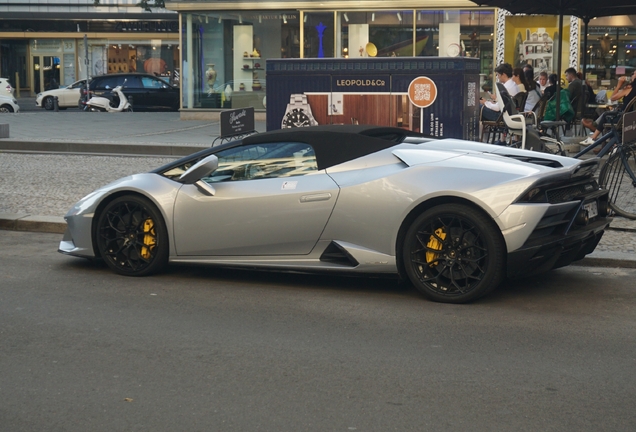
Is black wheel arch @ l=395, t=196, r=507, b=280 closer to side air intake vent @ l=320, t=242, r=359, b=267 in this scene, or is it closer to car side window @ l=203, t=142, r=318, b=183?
Answer: side air intake vent @ l=320, t=242, r=359, b=267

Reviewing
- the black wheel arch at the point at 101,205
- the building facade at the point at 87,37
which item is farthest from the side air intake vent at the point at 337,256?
the building facade at the point at 87,37

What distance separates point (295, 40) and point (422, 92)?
12.4 meters

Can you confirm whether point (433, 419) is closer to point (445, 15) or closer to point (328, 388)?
point (328, 388)

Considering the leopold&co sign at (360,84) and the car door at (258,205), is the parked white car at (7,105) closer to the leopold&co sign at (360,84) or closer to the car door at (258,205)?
the leopold&co sign at (360,84)

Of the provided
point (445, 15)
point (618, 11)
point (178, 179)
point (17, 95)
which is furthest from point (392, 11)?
point (17, 95)

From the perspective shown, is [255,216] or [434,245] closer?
[434,245]

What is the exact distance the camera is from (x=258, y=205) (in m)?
6.76

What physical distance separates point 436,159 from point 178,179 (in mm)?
2029

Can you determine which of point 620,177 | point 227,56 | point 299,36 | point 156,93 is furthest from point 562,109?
point 156,93

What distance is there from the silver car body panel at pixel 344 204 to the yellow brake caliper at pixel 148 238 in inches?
7.1

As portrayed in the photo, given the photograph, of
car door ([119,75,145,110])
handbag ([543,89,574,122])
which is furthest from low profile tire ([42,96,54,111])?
handbag ([543,89,574,122])

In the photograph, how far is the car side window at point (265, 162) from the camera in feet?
22.5

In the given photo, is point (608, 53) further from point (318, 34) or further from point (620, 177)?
point (620, 177)

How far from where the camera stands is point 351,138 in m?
6.86
